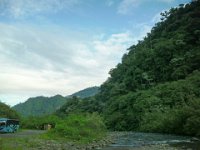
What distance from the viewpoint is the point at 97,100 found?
104438mm

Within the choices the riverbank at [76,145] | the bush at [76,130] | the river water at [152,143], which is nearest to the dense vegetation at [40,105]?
the bush at [76,130]

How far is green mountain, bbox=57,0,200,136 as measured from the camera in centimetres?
5700

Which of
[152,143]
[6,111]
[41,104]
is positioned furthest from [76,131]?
[41,104]

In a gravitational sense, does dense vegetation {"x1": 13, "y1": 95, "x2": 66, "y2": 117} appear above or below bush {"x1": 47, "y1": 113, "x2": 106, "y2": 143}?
above

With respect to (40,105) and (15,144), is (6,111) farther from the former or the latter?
(40,105)

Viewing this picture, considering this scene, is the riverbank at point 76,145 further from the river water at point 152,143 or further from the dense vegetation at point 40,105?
the dense vegetation at point 40,105

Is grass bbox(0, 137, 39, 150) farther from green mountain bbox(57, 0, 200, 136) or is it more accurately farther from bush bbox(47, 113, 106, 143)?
green mountain bbox(57, 0, 200, 136)

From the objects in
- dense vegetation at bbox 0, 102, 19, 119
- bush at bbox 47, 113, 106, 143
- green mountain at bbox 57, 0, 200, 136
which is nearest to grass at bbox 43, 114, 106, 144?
bush at bbox 47, 113, 106, 143

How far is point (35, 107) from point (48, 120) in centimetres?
10824

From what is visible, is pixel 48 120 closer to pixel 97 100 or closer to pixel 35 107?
pixel 97 100

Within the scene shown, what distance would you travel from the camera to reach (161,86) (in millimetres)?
75875

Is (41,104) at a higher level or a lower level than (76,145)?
higher

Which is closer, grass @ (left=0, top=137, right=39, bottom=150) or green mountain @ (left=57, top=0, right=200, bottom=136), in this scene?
grass @ (left=0, top=137, right=39, bottom=150)

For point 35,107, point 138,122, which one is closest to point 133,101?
point 138,122
